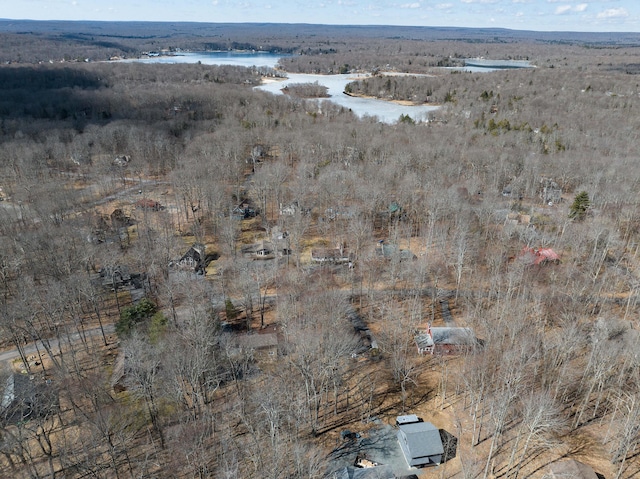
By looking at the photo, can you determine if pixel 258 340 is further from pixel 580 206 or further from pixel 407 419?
pixel 580 206

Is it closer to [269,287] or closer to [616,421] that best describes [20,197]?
[269,287]

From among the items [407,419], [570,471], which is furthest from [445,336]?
[570,471]

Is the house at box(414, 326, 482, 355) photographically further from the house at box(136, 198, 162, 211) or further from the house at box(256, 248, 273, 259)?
the house at box(136, 198, 162, 211)

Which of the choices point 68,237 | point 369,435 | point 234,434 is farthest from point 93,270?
point 369,435

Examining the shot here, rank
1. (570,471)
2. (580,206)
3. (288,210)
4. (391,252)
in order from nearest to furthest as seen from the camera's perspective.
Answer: (570,471) < (391,252) < (580,206) < (288,210)

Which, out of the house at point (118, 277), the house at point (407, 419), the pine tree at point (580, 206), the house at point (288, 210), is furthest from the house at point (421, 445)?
the pine tree at point (580, 206)

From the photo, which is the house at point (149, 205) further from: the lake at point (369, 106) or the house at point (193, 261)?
the lake at point (369, 106)

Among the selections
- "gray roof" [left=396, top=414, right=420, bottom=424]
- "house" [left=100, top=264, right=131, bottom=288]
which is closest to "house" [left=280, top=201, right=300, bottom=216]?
"house" [left=100, top=264, right=131, bottom=288]
